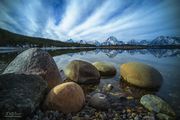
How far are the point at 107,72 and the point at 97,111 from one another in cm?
427

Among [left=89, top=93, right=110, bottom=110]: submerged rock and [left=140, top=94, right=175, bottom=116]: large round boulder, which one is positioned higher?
[left=89, top=93, right=110, bottom=110]: submerged rock

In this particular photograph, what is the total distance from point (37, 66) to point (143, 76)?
3738 mm

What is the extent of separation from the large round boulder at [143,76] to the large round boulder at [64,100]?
3005mm

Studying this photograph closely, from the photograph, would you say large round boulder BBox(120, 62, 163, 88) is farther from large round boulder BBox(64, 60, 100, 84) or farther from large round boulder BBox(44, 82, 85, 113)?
large round boulder BBox(44, 82, 85, 113)

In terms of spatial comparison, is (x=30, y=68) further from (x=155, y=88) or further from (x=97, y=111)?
(x=155, y=88)

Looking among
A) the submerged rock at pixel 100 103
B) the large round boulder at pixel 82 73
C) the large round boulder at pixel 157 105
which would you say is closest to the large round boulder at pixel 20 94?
the submerged rock at pixel 100 103

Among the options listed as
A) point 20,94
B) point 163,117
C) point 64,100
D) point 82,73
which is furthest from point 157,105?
point 82,73

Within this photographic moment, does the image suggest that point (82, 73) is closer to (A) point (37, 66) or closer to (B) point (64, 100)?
(A) point (37, 66)

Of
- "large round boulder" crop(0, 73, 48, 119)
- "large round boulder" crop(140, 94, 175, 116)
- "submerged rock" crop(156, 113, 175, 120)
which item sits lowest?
"submerged rock" crop(156, 113, 175, 120)

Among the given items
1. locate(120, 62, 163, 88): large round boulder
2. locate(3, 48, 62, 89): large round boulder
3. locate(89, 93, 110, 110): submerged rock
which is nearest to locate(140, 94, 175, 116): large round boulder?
locate(89, 93, 110, 110): submerged rock

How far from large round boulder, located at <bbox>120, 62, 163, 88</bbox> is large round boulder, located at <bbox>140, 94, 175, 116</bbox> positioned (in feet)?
4.99

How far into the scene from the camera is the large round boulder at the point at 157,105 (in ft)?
12.0

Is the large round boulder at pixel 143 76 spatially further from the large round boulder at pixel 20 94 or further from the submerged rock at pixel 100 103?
the large round boulder at pixel 20 94

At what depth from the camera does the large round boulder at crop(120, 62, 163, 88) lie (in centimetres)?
564
